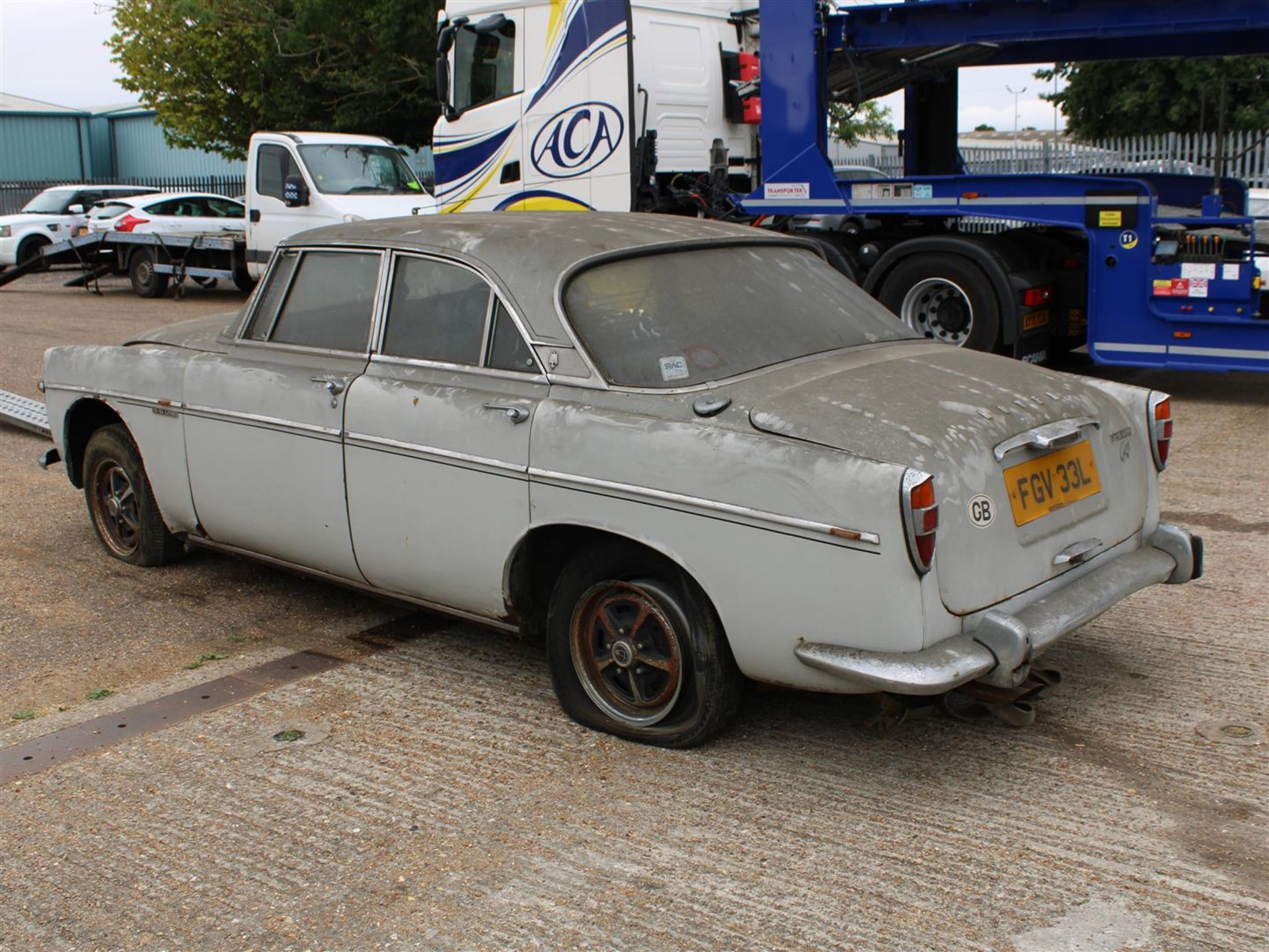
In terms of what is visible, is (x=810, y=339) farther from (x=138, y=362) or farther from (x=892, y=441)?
(x=138, y=362)

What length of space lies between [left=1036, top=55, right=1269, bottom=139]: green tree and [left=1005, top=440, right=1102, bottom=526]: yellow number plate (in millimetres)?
20867

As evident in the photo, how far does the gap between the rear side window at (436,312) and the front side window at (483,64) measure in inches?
287

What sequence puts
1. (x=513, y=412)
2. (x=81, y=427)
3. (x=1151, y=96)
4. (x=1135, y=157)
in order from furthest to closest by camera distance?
(x=1151, y=96)
(x=1135, y=157)
(x=81, y=427)
(x=513, y=412)

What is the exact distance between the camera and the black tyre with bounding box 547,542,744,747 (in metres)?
3.93

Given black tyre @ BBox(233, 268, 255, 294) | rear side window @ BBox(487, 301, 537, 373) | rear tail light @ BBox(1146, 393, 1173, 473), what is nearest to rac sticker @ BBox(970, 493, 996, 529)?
rear tail light @ BBox(1146, 393, 1173, 473)

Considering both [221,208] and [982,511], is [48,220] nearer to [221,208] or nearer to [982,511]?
[221,208]

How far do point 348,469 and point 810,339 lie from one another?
1.73 meters

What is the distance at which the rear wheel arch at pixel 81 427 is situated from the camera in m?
6.09

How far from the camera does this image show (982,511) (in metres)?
3.64

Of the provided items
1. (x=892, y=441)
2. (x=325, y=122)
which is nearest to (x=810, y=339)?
(x=892, y=441)

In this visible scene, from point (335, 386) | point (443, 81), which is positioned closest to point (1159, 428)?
point (335, 386)

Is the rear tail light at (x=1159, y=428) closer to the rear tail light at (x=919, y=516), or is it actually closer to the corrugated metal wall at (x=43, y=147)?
the rear tail light at (x=919, y=516)

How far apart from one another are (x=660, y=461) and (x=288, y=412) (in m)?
1.79

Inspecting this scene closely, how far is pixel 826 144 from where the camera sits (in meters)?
10.7
